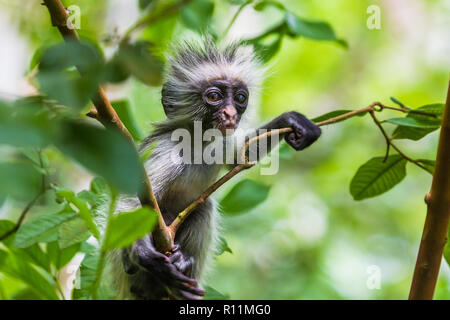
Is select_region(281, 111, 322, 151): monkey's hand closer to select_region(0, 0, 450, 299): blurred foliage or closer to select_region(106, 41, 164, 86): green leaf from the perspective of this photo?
select_region(0, 0, 450, 299): blurred foliage

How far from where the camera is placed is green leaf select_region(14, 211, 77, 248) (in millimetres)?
2193

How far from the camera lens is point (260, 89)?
429cm

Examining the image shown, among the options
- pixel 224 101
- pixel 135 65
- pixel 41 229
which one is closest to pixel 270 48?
pixel 224 101

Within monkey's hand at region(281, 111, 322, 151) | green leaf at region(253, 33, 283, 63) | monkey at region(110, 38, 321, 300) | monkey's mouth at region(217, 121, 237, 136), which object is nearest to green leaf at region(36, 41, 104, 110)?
monkey at region(110, 38, 321, 300)

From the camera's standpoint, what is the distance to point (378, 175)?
2.69 metres

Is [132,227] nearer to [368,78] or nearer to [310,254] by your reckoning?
[310,254]

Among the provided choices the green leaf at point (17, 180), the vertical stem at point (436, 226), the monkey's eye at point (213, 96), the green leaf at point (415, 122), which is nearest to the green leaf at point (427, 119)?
the green leaf at point (415, 122)

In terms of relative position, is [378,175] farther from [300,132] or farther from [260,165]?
[260,165]

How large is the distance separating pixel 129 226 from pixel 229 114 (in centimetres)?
223

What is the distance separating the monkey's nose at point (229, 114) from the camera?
10.8ft

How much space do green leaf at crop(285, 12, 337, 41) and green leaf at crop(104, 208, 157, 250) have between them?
7.09 ft

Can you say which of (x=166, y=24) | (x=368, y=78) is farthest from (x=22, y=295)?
(x=368, y=78)

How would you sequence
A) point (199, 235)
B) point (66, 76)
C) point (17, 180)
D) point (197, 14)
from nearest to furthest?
point (17, 180) < point (66, 76) < point (197, 14) < point (199, 235)

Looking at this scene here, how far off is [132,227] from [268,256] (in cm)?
702
